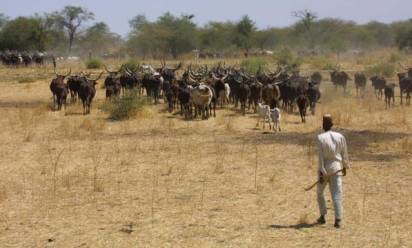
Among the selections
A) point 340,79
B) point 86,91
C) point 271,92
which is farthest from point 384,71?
point 86,91

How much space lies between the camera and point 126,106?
2388 cm

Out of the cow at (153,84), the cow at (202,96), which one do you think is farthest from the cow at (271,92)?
the cow at (153,84)

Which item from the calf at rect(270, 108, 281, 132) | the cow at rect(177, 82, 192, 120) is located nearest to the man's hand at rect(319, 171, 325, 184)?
the calf at rect(270, 108, 281, 132)

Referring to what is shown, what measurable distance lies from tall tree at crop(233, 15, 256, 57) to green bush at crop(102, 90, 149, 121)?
51545mm

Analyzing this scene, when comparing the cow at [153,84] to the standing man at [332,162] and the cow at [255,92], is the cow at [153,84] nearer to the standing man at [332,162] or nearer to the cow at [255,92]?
the cow at [255,92]

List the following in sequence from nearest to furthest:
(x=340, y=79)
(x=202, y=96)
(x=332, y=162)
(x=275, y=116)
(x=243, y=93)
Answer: (x=332, y=162) < (x=275, y=116) < (x=202, y=96) < (x=243, y=93) < (x=340, y=79)

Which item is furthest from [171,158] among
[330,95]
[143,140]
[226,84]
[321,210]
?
[330,95]

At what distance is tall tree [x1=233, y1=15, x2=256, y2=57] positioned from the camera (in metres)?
75.8

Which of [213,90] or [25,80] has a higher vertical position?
[25,80]

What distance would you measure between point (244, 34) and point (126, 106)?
2135 inches

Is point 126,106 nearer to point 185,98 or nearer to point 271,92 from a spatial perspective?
point 185,98

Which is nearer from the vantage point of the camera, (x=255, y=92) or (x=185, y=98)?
(x=185, y=98)

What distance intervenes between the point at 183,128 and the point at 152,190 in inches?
347

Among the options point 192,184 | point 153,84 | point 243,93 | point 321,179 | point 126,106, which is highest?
point 153,84
